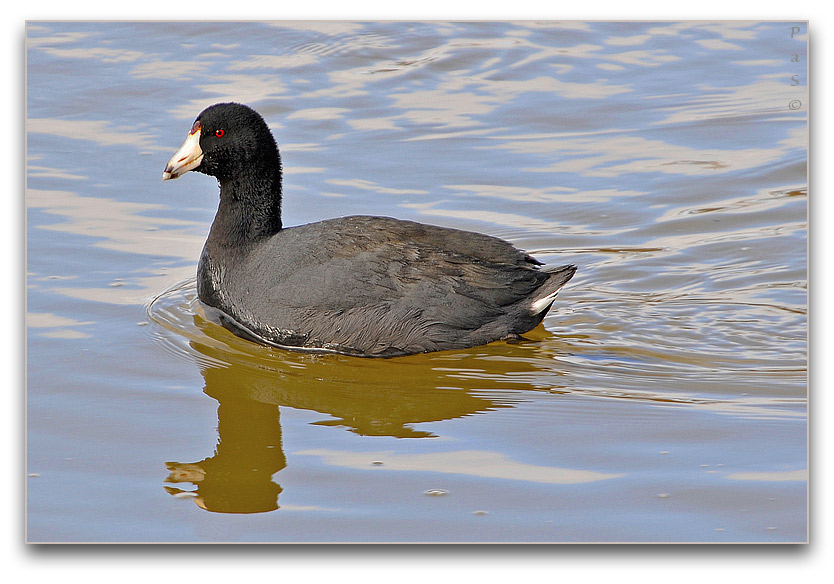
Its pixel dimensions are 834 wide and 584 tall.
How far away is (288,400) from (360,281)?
2.42ft

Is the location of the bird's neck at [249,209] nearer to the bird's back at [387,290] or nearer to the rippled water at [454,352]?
the bird's back at [387,290]

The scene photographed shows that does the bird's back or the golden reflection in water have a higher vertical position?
the bird's back

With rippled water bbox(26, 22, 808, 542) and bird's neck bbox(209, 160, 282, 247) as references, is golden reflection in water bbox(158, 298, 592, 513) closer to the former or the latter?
rippled water bbox(26, 22, 808, 542)

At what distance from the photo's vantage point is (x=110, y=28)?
8.55 metres

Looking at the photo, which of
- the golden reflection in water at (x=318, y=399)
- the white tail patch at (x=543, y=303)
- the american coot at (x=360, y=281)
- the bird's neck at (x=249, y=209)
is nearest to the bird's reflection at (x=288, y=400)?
the golden reflection in water at (x=318, y=399)

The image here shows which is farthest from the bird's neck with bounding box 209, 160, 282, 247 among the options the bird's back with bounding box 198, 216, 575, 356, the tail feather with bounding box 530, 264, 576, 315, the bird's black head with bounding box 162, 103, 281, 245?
the tail feather with bounding box 530, 264, 576, 315

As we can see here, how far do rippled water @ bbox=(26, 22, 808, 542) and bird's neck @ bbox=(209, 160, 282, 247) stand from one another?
0.53 metres

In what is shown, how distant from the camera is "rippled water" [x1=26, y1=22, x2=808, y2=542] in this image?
454 cm

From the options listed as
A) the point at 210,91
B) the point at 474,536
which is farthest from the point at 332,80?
the point at 474,536

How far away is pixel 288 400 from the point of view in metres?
5.48

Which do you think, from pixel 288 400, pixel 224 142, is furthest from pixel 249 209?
pixel 288 400

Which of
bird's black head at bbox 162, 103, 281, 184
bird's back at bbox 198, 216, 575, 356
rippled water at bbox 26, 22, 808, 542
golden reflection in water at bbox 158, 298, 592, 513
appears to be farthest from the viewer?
bird's black head at bbox 162, 103, 281, 184

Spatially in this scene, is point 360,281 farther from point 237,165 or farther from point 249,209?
point 237,165

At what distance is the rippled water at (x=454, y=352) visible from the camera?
14.9 ft
